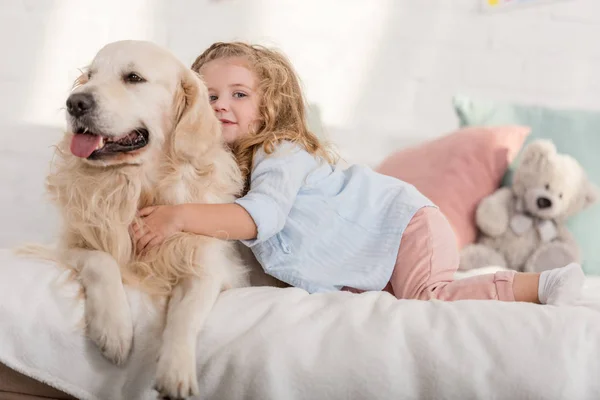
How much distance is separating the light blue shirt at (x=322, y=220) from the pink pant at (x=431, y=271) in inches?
1.0

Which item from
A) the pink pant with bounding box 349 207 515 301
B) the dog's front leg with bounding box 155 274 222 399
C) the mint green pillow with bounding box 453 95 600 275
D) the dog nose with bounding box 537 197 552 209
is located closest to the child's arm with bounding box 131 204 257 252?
the dog's front leg with bounding box 155 274 222 399

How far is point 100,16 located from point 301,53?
77 cm

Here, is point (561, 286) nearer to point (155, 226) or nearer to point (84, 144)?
point (155, 226)

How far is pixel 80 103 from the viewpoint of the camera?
44.8 inches

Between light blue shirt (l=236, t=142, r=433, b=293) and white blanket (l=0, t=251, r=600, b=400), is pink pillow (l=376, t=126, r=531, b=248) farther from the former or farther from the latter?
white blanket (l=0, t=251, r=600, b=400)

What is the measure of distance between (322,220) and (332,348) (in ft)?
1.55

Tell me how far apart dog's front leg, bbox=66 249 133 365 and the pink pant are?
0.60 meters

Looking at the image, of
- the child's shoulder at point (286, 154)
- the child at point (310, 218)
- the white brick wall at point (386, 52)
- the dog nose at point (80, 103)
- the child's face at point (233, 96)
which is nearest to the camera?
the dog nose at point (80, 103)

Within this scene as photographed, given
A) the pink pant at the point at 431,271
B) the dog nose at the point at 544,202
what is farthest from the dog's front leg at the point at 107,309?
the dog nose at the point at 544,202

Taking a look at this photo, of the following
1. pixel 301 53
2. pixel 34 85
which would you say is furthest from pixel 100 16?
pixel 301 53

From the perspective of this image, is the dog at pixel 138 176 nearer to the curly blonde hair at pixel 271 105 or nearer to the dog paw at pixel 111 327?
the dog paw at pixel 111 327

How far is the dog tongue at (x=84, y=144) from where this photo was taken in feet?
3.86

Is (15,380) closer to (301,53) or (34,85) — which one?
(34,85)

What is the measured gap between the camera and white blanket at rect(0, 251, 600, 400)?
940mm
